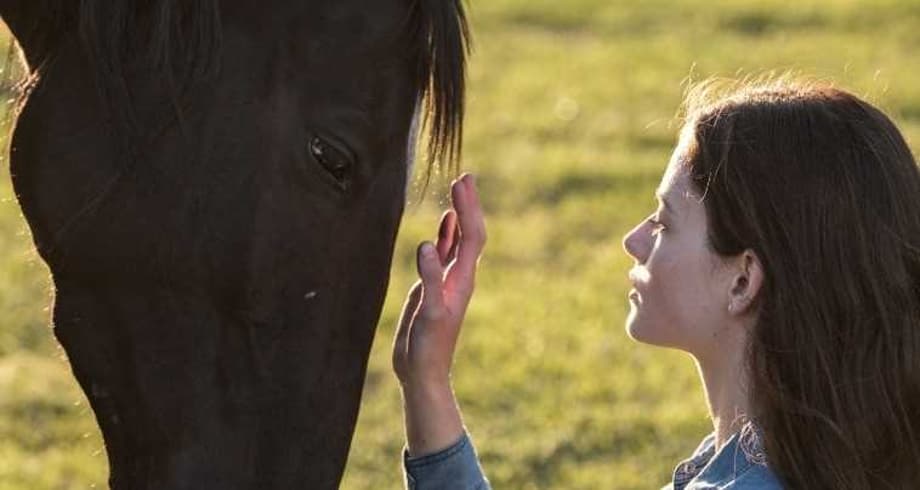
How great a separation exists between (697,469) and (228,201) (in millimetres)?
871

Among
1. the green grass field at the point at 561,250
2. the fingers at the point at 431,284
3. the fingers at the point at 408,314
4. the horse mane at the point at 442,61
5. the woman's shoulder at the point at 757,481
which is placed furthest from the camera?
the green grass field at the point at 561,250

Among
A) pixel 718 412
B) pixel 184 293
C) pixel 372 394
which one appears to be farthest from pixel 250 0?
pixel 372 394

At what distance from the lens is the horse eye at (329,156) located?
3119 millimetres

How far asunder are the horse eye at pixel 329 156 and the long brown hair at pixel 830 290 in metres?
0.56

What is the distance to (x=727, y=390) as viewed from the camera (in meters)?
3.15

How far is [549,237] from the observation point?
869 cm

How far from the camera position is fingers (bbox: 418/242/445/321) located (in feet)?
10.8

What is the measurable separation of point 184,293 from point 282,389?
212mm

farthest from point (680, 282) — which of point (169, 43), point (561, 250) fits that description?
point (561, 250)

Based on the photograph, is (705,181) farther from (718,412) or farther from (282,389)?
(282,389)

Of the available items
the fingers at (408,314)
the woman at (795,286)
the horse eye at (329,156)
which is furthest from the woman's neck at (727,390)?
the horse eye at (329,156)

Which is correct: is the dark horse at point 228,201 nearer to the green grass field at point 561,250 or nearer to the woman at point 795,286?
the woman at point 795,286

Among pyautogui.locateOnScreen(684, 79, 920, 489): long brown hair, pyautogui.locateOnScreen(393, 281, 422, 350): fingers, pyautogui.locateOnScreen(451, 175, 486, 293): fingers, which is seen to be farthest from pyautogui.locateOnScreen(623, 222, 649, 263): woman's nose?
pyautogui.locateOnScreen(393, 281, 422, 350): fingers

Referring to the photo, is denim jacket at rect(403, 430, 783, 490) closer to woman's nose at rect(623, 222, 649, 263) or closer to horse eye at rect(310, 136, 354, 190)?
woman's nose at rect(623, 222, 649, 263)
